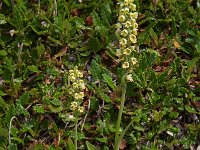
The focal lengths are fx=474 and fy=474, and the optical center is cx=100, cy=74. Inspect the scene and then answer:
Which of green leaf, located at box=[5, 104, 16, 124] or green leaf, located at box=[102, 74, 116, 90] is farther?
green leaf, located at box=[102, 74, 116, 90]

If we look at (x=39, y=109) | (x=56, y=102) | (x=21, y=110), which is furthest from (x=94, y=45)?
(x=21, y=110)

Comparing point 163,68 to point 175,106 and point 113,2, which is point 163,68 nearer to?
point 175,106

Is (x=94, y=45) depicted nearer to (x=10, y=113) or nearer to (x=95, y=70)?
(x=95, y=70)

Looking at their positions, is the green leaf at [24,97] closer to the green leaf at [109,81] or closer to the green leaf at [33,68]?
the green leaf at [33,68]

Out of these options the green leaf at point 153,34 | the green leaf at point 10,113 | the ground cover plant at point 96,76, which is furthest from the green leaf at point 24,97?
the green leaf at point 153,34

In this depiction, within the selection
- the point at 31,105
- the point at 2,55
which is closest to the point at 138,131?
the point at 31,105

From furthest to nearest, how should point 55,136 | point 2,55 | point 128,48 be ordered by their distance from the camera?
point 2,55 → point 55,136 → point 128,48

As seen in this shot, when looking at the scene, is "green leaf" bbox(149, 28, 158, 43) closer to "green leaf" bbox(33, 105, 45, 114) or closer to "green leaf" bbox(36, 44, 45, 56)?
"green leaf" bbox(36, 44, 45, 56)

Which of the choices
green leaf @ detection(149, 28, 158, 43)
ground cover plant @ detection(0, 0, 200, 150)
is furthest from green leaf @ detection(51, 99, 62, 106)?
green leaf @ detection(149, 28, 158, 43)
